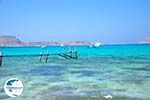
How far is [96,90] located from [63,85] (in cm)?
377

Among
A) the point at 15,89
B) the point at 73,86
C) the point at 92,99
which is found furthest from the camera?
the point at 73,86

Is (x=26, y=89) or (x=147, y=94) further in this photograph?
(x=26, y=89)

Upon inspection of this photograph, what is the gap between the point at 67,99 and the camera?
54.2ft

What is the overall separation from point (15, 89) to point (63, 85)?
11.8 meters

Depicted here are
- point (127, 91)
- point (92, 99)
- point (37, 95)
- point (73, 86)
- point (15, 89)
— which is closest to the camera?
point (15, 89)

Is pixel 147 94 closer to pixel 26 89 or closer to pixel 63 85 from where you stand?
pixel 63 85

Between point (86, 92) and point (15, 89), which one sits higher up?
point (15, 89)

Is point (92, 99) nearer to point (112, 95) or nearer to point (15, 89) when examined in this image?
point (112, 95)

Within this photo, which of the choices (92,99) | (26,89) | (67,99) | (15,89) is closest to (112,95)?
(92,99)

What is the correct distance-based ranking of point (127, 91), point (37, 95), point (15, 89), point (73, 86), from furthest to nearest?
point (73, 86), point (127, 91), point (37, 95), point (15, 89)

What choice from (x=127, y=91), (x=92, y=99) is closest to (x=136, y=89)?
(x=127, y=91)

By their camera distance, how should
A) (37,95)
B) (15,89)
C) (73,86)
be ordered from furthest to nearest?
(73,86) < (37,95) < (15,89)

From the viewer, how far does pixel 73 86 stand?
21578mm

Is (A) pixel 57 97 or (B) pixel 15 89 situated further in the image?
(A) pixel 57 97
